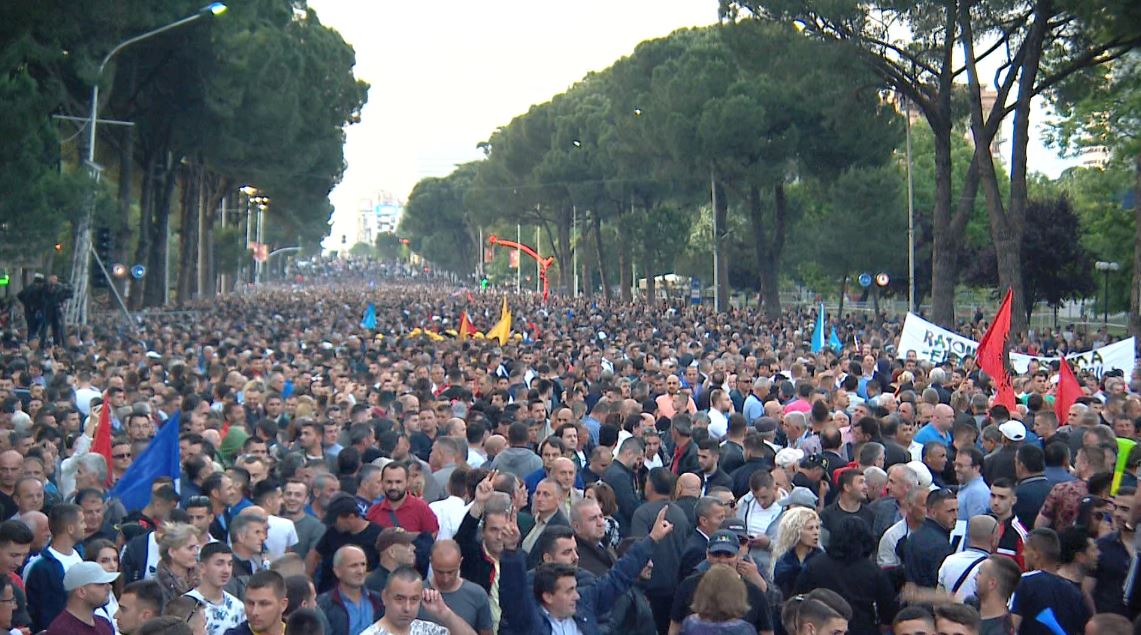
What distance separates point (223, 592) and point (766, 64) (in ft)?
98.7

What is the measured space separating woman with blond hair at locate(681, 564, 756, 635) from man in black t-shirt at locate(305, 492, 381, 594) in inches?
84.5

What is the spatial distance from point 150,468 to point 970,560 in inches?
200

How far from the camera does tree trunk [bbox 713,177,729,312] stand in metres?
49.4

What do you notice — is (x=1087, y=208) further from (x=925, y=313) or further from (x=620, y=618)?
(x=620, y=618)

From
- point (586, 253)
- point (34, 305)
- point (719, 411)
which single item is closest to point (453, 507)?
point (719, 411)

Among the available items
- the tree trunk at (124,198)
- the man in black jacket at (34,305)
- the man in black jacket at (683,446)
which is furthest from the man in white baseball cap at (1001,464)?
the tree trunk at (124,198)

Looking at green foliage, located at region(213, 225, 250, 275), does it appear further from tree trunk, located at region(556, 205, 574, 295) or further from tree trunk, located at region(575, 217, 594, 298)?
tree trunk, located at region(575, 217, 594, 298)

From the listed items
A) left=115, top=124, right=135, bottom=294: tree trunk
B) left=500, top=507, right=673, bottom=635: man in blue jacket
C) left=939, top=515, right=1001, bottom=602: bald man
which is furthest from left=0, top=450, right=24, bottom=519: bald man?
left=115, top=124, right=135, bottom=294: tree trunk

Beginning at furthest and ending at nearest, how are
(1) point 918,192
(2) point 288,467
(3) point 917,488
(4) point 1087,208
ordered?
(1) point 918,192 < (4) point 1087,208 < (2) point 288,467 < (3) point 917,488

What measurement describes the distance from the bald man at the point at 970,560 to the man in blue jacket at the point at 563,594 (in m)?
1.33

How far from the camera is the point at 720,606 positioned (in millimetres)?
5820

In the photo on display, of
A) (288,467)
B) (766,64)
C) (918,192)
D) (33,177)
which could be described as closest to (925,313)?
(918,192)

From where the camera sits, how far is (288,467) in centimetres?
920

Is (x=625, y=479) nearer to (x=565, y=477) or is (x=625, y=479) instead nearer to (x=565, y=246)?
(x=565, y=477)
